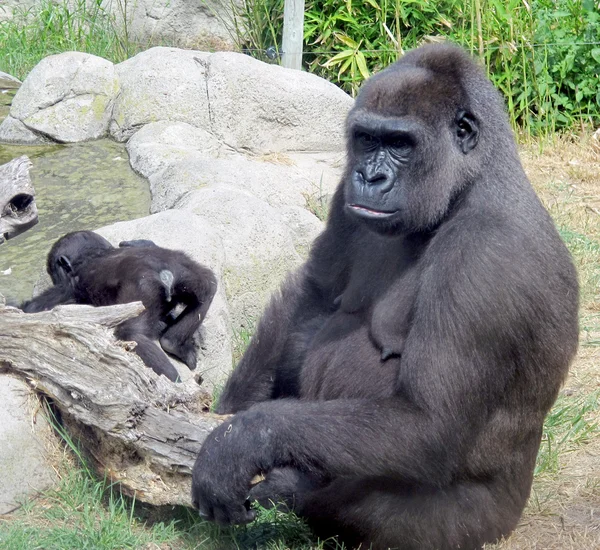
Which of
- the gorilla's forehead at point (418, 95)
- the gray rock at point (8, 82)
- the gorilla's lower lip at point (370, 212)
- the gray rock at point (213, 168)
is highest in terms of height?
the gorilla's forehead at point (418, 95)

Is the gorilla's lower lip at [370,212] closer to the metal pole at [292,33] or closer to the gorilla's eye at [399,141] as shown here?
the gorilla's eye at [399,141]

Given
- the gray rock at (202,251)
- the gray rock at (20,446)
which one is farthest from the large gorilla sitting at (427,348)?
the gray rock at (202,251)

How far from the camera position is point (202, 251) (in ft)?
18.5

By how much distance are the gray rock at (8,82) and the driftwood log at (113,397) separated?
6.66m

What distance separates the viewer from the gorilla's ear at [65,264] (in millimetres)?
5445

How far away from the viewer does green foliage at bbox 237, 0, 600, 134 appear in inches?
342

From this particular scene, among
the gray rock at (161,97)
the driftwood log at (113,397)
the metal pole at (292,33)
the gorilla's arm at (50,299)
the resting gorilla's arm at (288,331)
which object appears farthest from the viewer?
the metal pole at (292,33)

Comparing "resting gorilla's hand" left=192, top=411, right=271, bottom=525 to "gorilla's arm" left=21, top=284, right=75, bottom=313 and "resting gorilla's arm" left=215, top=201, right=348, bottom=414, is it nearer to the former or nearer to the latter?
"resting gorilla's arm" left=215, top=201, right=348, bottom=414

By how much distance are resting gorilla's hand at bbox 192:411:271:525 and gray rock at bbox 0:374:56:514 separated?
1.05m

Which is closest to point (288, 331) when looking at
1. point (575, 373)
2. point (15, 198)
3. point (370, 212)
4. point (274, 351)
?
point (274, 351)

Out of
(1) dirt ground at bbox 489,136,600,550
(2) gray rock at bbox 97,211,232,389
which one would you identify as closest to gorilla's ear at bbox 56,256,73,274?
(2) gray rock at bbox 97,211,232,389

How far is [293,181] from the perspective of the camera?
24.3ft

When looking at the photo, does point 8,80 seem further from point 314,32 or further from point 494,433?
point 494,433

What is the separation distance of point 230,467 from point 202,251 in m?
2.60
